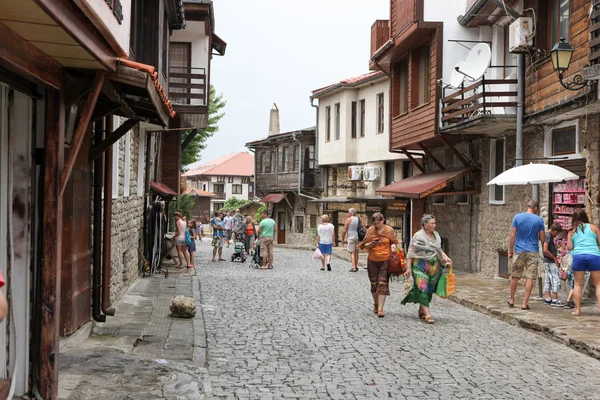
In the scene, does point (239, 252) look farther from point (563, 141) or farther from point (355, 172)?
point (563, 141)

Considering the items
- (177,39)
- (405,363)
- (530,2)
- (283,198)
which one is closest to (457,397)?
(405,363)

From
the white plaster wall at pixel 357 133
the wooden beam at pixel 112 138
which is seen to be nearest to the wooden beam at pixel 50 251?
the wooden beam at pixel 112 138

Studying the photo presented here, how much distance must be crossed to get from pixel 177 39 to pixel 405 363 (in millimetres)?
16561

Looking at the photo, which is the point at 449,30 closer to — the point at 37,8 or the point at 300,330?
the point at 300,330

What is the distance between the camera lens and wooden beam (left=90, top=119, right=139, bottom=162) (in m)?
8.35

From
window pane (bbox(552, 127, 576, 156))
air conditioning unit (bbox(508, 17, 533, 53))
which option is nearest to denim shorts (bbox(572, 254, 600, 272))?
window pane (bbox(552, 127, 576, 156))

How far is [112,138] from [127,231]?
6634 millimetres

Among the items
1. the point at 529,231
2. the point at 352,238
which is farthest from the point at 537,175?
the point at 352,238

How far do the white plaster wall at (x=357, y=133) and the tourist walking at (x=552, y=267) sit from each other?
18984 mm

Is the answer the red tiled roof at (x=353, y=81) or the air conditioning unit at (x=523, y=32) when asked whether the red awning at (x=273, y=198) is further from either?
the air conditioning unit at (x=523, y=32)

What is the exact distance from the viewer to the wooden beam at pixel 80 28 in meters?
4.40

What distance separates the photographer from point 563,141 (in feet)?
48.9

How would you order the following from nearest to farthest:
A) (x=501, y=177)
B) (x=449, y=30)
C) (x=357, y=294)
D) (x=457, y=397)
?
(x=457, y=397), (x=501, y=177), (x=357, y=294), (x=449, y=30)

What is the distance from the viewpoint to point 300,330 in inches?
407
